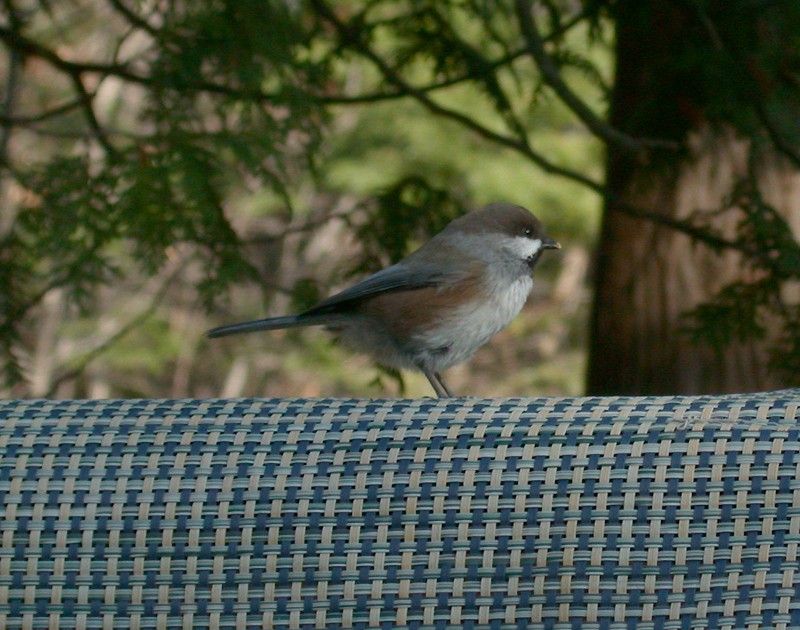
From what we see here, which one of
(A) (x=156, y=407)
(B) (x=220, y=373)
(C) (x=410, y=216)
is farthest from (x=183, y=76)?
(B) (x=220, y=373)

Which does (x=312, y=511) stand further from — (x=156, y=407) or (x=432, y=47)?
(x=432, y=47)

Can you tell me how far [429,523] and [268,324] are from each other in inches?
59.9

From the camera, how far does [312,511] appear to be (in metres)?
1.72

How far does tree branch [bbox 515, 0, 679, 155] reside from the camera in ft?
11.7

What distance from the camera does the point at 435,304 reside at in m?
3.25

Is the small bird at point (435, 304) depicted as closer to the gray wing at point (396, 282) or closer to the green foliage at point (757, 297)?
the gray wing at point (396, 282)

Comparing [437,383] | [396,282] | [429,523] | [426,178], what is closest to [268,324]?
[396,282]

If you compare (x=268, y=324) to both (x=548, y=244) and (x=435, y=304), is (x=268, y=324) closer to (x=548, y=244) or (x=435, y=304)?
(x=435, y=304)

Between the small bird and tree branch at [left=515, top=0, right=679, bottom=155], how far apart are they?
536mm

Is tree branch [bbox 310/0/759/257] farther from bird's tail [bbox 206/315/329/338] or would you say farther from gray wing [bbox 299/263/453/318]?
bird's tail [bbox 206/315/329/338]

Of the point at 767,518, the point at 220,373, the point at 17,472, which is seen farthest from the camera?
the point at 220,373

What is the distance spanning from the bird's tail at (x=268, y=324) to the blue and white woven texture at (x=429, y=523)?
3.78 ft

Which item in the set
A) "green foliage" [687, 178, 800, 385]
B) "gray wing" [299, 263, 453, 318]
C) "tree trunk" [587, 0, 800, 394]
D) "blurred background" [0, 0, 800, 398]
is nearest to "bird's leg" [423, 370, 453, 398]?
"gray wing" [299, 263, 453, 318]

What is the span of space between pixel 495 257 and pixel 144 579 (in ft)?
6.12
